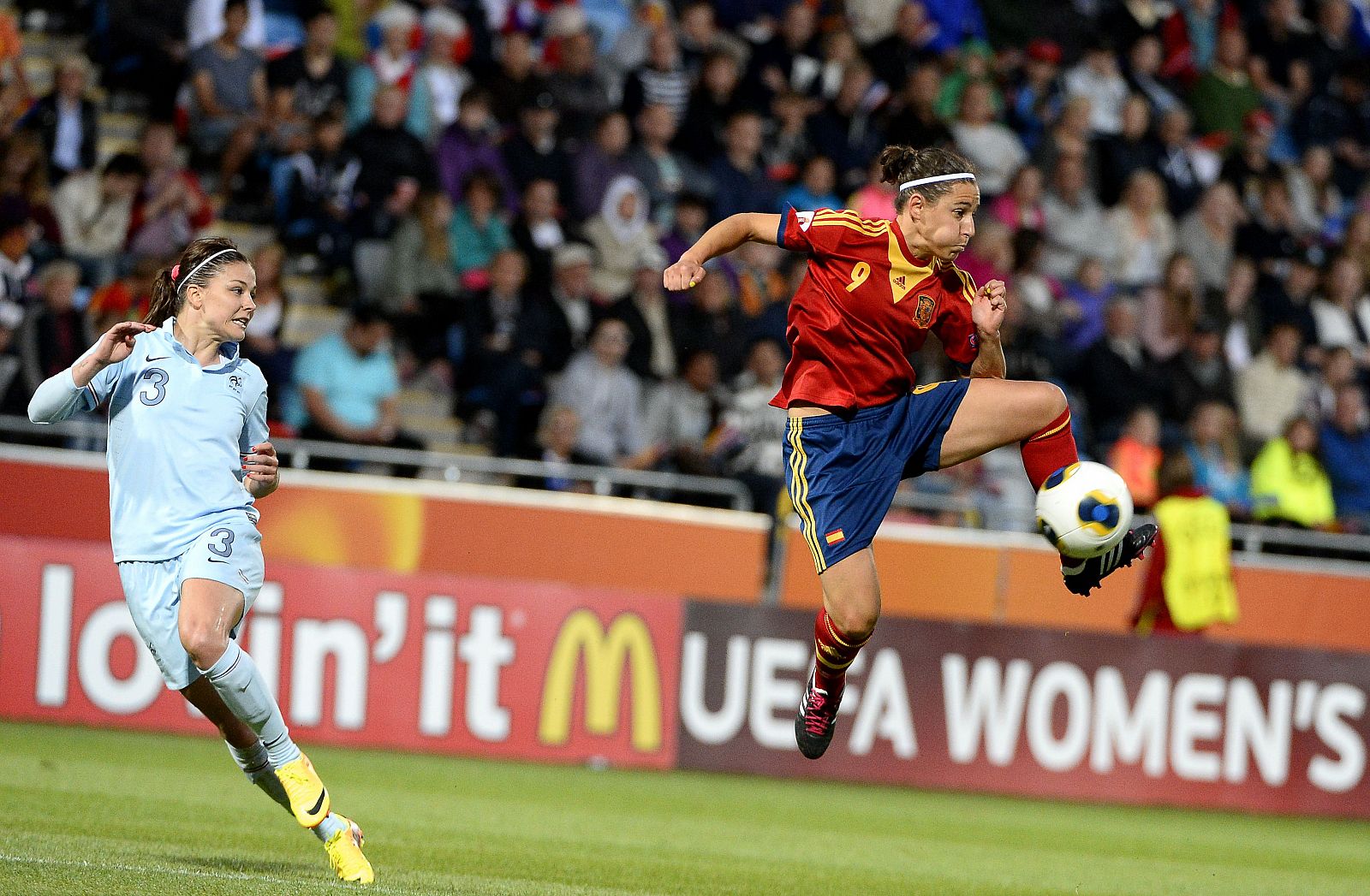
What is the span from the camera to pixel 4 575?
10.8 m

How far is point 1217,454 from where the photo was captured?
15.6 metres

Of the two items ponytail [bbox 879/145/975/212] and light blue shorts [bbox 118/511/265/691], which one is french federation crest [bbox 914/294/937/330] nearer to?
ponytail [bbox 879/145/975/212]

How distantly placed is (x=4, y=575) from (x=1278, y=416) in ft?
35.6

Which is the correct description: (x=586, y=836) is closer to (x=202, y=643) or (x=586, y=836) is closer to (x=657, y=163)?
(x=202, y=643)

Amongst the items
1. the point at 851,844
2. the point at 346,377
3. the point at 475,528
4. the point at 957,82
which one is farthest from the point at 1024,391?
the point at 957,82

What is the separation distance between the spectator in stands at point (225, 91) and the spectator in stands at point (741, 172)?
3925 millimetres

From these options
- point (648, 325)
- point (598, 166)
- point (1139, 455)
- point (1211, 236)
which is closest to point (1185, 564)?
point (1139, 455)

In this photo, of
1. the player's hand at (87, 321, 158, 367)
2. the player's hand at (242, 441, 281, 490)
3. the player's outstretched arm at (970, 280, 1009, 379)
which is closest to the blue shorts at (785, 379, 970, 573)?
the player's outstretched arm at (970, 280, 1009, 379)

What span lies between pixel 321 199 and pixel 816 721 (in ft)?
25.7

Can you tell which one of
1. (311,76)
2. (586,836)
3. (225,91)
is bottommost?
(586,836)

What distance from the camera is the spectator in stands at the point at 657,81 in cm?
1581

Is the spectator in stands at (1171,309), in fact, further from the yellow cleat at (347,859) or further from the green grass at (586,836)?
the yellow cleat at (347,859)

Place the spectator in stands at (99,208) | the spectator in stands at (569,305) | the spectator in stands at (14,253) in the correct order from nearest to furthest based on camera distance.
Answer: the spectator in stands at (14,253), the spectator in stands at (99,208), the spectator in stands at (569,305)

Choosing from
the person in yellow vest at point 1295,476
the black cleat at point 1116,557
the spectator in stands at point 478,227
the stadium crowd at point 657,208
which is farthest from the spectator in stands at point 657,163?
the black cleat at point 1116,557
